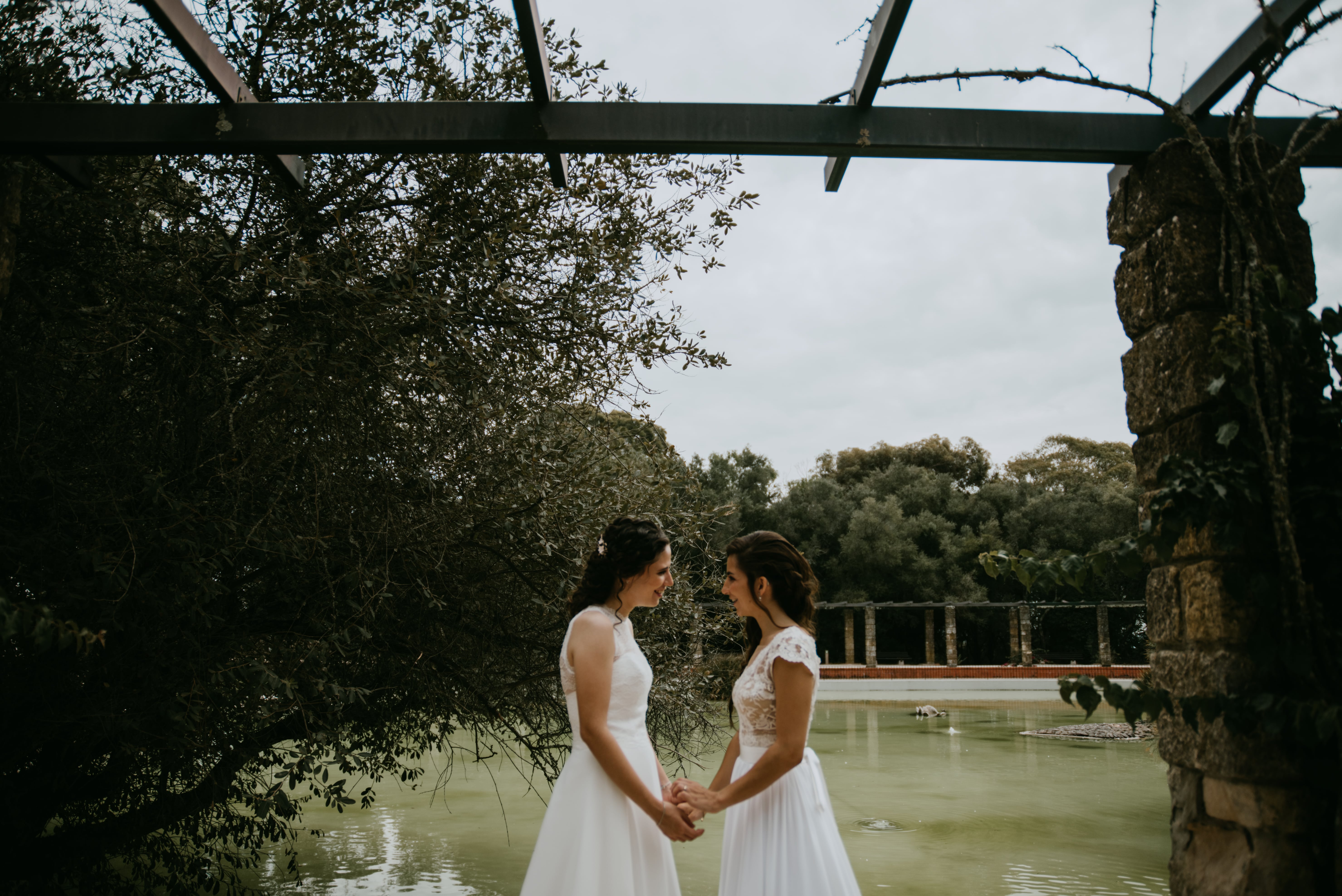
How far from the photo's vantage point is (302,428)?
364 centimetres

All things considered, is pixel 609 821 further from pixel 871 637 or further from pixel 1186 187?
pixel 871 637

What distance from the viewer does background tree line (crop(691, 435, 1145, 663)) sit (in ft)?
107

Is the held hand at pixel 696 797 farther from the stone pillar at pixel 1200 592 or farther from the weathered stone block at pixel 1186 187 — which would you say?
the weathered stone block at pixel 1186 187

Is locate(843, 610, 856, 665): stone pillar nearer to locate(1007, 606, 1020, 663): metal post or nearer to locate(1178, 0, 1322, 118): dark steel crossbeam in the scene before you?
locate(1007, 606, 1020, 663): metal post

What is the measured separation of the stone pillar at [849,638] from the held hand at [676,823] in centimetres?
3018

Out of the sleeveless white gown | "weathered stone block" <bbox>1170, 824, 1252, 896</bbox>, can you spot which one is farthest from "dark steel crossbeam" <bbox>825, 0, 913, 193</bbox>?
"weathered stone block" <bbox>1170, 824, 1252, 896</bbox>

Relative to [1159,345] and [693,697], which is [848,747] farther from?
[1159,345]

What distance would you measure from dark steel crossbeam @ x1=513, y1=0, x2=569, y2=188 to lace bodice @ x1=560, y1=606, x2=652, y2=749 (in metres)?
1.66

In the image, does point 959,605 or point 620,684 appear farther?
point 959,605

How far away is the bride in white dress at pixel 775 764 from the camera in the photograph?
8.07ft

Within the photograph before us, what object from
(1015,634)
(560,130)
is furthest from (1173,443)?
(1015,634)

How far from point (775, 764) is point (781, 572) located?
0.56 meters

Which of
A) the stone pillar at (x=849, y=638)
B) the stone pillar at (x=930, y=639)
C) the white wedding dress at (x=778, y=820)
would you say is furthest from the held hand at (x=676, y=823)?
the stone pillar at (x=930, y=639)

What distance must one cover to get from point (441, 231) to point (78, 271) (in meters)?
1.52
